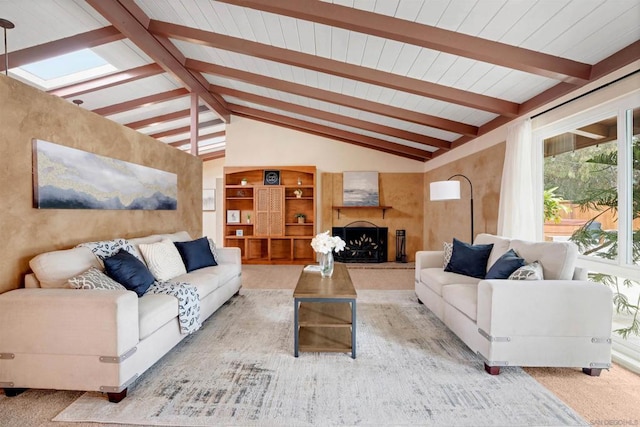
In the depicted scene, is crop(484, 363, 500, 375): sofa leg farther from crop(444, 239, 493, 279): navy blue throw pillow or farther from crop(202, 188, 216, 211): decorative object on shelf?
crop(202, 188, 216, 211): decorative object on shelf

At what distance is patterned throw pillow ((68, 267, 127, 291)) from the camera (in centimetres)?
215

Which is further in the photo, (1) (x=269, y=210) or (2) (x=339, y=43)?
(1) (x=269, y=210)

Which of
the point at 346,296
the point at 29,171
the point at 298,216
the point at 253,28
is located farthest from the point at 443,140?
the point at 29,171

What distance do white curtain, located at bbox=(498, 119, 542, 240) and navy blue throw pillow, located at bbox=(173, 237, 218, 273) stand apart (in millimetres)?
3536

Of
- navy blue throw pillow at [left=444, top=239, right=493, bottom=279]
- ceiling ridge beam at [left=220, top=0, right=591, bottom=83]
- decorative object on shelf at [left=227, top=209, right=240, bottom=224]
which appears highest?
ceiling ridge beam at [left=220, top=0, right=591, bottom=83]

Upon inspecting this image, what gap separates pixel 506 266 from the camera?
104 inches

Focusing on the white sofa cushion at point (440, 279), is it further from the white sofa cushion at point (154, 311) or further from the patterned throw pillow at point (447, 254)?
the white sofa cushion at point (154, 311)

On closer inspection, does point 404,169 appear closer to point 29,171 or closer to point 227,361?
point 227,361

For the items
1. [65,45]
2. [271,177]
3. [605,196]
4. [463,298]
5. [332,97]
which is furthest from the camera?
[271,177]

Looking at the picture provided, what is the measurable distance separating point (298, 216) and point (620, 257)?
218 inches

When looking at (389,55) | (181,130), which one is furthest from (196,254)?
(181,130)

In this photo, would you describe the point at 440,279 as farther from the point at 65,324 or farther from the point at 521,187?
the point at 65,324

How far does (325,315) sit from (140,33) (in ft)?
11.5

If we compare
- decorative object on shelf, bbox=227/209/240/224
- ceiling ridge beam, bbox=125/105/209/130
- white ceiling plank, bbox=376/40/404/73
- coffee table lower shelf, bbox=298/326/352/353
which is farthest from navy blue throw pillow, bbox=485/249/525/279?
ceiling ridge beam, bbox=125/105/209/130
